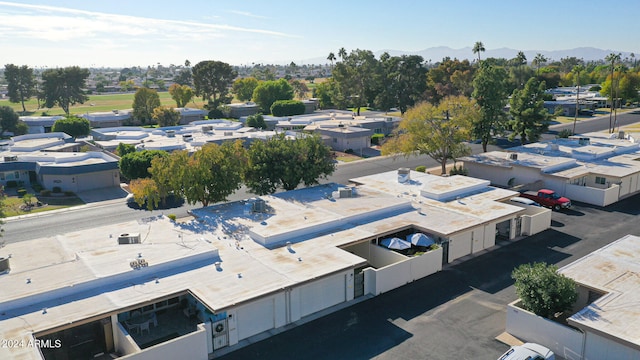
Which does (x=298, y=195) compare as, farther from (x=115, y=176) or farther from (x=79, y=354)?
(x=115, y=176)

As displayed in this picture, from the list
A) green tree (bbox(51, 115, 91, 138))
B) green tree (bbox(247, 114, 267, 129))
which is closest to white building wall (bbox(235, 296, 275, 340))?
green tree (bbox(247, 114, 267, 129))

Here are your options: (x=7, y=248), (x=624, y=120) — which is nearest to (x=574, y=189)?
(x=7, y=248)

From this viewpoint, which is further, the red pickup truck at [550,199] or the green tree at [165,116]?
the green tree at [165,116]

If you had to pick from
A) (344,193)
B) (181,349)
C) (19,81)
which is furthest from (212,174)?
(19,81)

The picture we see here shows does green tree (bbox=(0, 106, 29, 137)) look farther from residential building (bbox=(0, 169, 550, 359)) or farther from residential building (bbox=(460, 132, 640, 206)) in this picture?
residential building (bbox=(460, 132, 640, 206))

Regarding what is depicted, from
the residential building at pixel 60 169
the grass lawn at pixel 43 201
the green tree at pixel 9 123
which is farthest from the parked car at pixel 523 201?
the green tree at pixel 9 123

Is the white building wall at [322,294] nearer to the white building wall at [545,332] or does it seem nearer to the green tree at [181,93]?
the white building wall at [545,332]

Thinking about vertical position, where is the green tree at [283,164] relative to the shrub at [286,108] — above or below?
below
